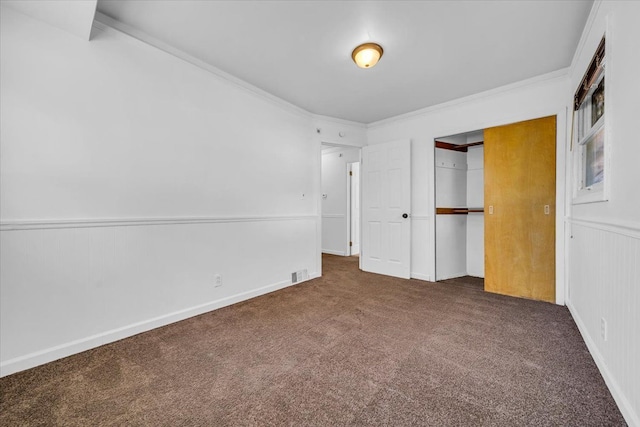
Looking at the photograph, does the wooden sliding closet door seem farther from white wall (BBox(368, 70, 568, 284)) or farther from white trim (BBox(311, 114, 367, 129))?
white trim (BBox(311, 114, 367, 129))

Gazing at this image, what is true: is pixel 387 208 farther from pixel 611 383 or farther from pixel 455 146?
pixel 611 383

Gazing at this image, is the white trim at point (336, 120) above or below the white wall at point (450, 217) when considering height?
above

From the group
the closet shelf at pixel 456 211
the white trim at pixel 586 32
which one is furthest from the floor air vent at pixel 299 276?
the white trim at pixel 586 32

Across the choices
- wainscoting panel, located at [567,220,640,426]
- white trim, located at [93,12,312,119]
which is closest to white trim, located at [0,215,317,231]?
white trim, located at [93,12,312,119]

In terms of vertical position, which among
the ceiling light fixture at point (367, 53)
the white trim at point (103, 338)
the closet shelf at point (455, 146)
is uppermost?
the ceiling light fixture at point (367, 53)

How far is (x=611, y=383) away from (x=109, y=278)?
3.37 m

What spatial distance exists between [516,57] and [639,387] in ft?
8.96

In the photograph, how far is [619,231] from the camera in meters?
1.45

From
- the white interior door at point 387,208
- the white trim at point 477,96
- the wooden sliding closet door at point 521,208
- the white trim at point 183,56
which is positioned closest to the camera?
the white trim at point 183,56

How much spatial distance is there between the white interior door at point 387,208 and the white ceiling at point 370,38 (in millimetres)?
→ 1142

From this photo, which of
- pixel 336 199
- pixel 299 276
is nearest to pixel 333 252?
pixel 336 199

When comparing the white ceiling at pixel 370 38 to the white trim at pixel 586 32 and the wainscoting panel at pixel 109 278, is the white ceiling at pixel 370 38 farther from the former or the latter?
the wainscoting panel at pixel 109 278

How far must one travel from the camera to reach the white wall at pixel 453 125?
294cm

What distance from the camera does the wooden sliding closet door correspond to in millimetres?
3031
